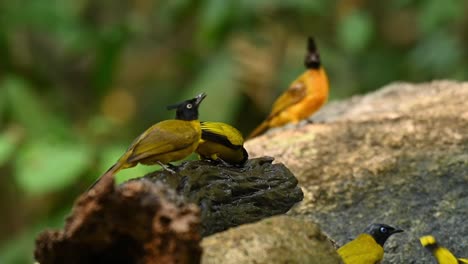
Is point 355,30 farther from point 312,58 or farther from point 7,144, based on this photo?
point 7,144

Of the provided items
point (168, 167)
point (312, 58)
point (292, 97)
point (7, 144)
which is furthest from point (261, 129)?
point (168, 167)

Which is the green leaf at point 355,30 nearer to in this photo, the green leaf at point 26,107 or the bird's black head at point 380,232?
the green leaf at point 26,107

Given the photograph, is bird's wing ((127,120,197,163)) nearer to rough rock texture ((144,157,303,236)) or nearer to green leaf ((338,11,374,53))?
rough rock texture ((144,157,303,236))

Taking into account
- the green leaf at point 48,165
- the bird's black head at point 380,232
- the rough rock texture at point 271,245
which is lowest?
the bird's black head at point 380,232

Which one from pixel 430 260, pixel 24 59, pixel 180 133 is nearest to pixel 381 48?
pixel 24 59

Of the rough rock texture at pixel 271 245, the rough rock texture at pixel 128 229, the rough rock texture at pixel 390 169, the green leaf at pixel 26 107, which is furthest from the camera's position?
the green leaf at pixel 26 107

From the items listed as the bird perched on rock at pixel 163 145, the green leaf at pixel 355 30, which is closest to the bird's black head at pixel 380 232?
the bird perched on rock at pixel 163 145
